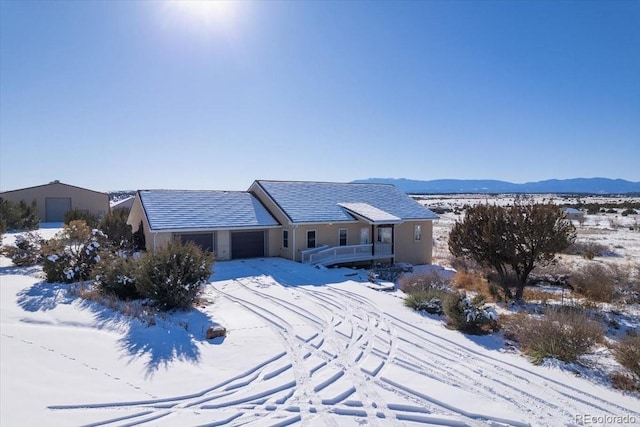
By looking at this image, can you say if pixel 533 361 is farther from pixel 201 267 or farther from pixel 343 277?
pixel 343 277

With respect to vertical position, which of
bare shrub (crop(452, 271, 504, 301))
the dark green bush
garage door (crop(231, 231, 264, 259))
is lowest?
bare shrub (crop(452, 271, 504, 301))

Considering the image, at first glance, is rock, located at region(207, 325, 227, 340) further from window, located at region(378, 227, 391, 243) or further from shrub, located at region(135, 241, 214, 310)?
window, located at region(378, 227, 391, 243)

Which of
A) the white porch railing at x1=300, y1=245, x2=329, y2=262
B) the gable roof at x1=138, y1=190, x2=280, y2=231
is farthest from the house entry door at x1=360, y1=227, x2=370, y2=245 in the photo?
the gable roof at x1=138, y1=190, x2=280, y2=231

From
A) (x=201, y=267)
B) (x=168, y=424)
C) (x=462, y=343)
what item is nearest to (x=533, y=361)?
(x=462, y=343)

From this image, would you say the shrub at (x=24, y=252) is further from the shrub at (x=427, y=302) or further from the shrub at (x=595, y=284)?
the shrub at (x=595, y=284)

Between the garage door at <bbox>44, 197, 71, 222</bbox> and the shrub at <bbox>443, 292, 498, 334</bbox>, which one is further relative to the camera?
the garage door at <bbox>44, 197, 71, 222</bbox>

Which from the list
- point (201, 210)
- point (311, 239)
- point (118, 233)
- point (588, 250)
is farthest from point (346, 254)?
point (588, 250)
